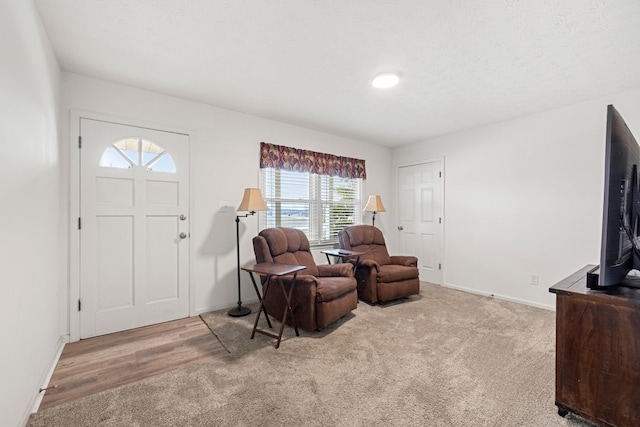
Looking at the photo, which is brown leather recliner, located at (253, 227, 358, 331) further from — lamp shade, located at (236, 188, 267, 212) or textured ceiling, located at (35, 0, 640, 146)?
textured ceiling, located at (35, 0, 640, 146)

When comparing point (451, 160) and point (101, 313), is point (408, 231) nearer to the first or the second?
point (451, 160)

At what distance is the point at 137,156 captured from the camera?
2861 mm

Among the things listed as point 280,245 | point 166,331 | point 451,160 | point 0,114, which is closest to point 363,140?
point 451,160

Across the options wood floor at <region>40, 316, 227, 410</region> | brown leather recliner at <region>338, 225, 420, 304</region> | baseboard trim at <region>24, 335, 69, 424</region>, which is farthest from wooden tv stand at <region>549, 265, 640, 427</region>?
baseboard trim at <region>24, 335, 69, 424</region>

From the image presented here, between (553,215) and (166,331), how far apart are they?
4.53 m

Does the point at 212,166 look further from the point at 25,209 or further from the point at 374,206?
the point at 374,206

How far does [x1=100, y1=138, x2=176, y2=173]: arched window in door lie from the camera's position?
2.73 m

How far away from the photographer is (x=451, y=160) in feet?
14.3

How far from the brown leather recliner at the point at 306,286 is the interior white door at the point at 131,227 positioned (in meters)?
0.98

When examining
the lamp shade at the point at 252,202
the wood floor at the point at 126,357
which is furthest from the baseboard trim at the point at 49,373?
the lamp shade at the point at 252,202

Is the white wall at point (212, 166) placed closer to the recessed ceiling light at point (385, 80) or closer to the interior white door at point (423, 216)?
the recessed ceiling light at point (385, 80)

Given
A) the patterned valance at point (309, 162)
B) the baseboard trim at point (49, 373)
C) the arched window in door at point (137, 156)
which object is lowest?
the baseboard trim at point (49, 373)

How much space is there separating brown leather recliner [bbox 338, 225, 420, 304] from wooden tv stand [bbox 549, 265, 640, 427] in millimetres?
1965

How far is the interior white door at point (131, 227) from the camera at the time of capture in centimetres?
261
